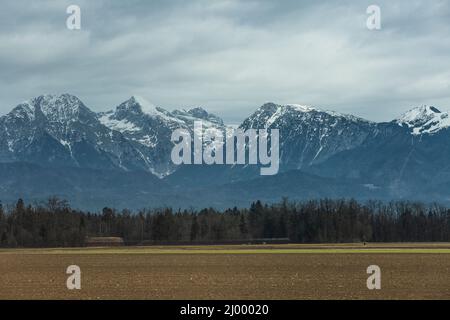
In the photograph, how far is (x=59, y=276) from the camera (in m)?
65.1

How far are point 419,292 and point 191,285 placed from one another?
14.7 metres

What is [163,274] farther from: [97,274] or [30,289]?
[30,289]
